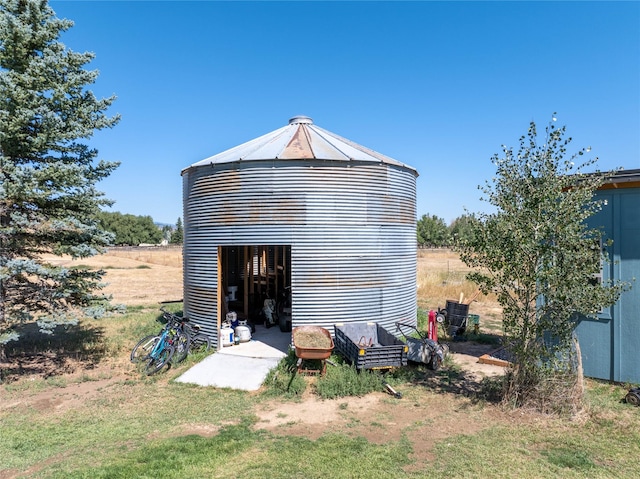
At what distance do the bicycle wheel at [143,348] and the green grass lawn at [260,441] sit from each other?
62.7 inches

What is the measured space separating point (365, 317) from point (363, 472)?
5.85 metres

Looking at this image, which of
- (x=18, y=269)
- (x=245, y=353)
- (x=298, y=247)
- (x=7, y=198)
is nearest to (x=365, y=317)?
(x=298, y=247)

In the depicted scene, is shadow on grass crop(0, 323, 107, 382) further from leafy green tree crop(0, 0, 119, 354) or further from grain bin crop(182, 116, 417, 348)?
grain bin crop(182, 116, 417, 348)

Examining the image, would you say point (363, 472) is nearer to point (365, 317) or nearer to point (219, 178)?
point (365, 317)

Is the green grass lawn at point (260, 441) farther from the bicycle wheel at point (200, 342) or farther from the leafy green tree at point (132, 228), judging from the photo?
the leafy green tree at point (132, 228)

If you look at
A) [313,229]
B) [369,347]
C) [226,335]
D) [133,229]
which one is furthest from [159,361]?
[133,229]

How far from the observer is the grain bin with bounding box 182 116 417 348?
1072 cm

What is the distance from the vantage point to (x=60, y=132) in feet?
32.1

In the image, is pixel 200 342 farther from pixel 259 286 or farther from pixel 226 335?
pixel 259 286

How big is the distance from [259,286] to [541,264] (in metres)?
10.8

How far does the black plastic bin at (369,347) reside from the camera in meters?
8.64

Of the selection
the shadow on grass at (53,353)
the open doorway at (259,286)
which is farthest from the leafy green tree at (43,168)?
the open doorway at (259,286)

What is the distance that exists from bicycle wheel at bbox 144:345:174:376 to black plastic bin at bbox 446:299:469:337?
353 inches

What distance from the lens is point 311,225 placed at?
423 inches
